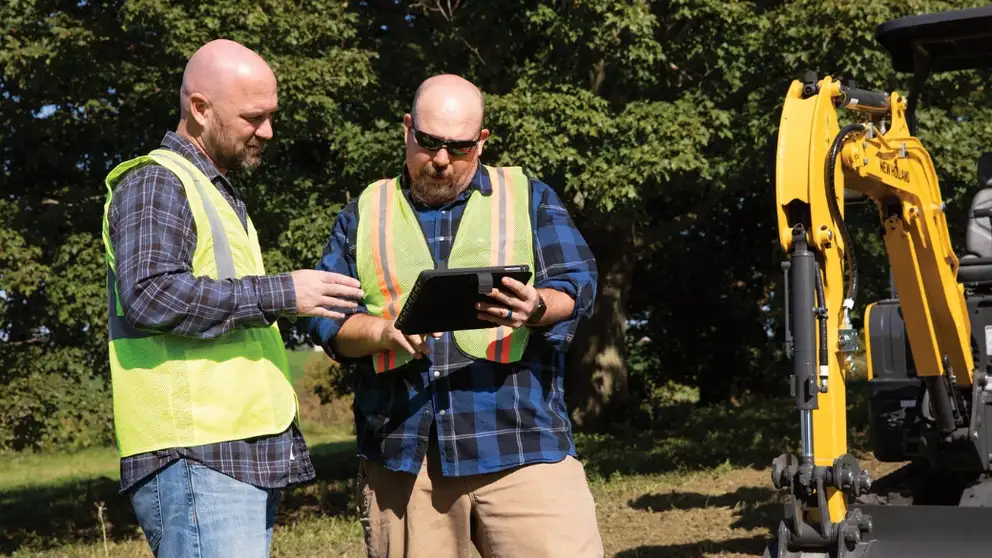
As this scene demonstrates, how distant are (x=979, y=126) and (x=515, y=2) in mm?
4642

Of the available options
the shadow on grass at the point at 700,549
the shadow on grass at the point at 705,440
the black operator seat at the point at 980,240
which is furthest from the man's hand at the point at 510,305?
the shadow on grass at the point at 705,440

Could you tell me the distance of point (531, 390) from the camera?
3.77 m

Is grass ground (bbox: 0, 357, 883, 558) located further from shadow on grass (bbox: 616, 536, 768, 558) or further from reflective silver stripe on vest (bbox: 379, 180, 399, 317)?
reflective silver stripe on vest (bbox: 379, 180, 399, 317)

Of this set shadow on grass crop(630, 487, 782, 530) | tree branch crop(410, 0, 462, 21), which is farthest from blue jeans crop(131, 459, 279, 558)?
tree branch crop(410, 0, 462, 21)

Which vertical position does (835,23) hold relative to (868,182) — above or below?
above

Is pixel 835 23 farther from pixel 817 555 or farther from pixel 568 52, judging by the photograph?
pixel 817 555

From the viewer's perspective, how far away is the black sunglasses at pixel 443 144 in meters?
3.72

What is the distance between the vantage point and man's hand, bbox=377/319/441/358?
356 cm

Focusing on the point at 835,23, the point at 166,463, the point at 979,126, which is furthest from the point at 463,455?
the point at 979,126

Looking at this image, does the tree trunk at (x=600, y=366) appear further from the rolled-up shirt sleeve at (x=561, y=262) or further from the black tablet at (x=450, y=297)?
the black tablet at (x=450, y=297)

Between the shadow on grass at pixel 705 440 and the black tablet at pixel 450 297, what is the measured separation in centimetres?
1052

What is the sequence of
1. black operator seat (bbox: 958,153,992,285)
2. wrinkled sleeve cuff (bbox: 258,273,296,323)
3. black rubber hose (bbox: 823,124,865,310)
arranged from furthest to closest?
black operator seat (bbox: 958,153,992,285)
black rubber hose (bbox: 823,124,865,310)
wrinkled sleeve cuff (bbox: 258,273,296,323)

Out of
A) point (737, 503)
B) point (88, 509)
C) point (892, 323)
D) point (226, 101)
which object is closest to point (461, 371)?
point (226, 101)

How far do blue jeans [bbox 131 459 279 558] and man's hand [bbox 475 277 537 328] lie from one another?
771mm
